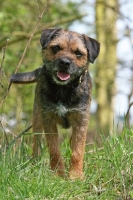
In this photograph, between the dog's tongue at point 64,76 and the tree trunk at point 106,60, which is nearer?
the dog's tongue at point 64,76

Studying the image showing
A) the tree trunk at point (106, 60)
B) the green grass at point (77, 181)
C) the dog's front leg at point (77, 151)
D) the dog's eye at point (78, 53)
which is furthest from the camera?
the tree trunk at point (106, 60)

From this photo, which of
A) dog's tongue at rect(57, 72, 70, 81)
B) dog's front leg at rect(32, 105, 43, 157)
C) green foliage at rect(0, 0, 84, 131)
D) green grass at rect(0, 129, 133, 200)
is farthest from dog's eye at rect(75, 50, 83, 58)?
green foliage at rect(0, 0, 84, 131)

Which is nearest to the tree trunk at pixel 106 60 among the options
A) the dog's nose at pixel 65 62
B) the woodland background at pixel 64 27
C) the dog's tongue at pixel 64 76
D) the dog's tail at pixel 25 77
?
the woodland background at pixel 64 27

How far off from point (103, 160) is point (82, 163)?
33cm

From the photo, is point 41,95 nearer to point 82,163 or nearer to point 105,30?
point 82,163

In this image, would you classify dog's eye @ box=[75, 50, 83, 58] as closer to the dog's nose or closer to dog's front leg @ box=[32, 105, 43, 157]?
the dog's nose

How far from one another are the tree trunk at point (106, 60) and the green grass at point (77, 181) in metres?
11.0

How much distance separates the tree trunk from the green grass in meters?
11.0

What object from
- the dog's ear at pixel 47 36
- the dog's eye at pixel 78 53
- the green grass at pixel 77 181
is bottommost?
the green grass at pixel 77 181

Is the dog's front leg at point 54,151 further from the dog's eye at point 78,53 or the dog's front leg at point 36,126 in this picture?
the dog's eye at point 78,53

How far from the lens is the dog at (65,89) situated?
620 centimetres

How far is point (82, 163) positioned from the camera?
6.21 meters

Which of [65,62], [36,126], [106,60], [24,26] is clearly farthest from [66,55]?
[106,60]

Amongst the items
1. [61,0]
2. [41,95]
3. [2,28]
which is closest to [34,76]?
[41,95]
